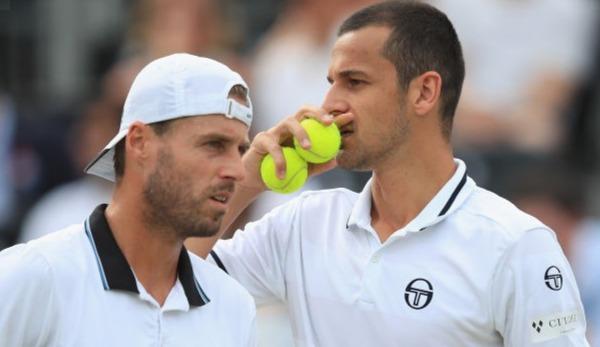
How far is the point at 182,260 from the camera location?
449cm

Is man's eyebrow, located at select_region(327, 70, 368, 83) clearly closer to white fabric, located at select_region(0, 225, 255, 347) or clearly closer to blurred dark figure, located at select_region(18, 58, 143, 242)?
white fabric, located at select_region(0, 225, 255, 347)

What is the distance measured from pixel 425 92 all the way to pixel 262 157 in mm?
604

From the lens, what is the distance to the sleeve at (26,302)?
158 inches

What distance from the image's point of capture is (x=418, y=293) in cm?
463

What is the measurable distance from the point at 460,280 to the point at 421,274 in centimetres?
14

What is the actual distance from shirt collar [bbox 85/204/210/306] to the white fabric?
0.06 ft

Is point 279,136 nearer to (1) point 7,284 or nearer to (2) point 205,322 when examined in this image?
(2) point 205,322

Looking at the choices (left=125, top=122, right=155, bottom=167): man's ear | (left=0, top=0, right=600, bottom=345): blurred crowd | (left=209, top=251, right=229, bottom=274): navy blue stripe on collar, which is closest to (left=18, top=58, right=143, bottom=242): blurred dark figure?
(left=0, top=0, right=600, bottom=345): blurred crowd

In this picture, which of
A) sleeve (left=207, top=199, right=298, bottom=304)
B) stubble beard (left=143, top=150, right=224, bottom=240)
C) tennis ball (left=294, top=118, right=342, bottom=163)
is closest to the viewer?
stubble beard (left=143, top=150, right=224, bottom=240)

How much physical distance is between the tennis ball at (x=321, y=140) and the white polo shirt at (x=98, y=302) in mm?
572

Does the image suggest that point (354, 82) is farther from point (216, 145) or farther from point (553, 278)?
point (553, 278)

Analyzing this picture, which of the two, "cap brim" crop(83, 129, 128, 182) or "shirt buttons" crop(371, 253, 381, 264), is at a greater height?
"cap brim" crop(83, 129, 128, 182)

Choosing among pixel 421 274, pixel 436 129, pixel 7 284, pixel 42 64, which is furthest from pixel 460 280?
pixel 42 64

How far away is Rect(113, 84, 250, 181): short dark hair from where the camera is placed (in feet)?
14.2
